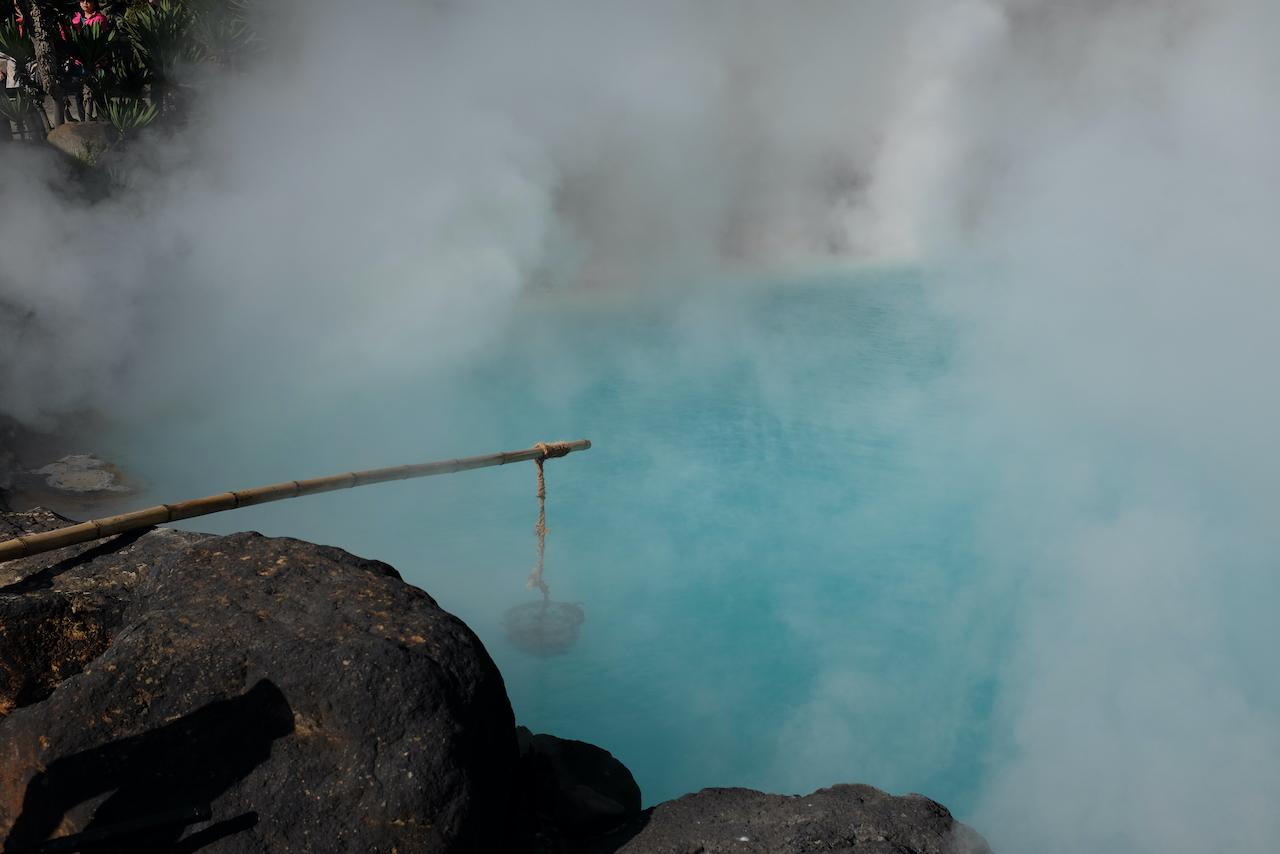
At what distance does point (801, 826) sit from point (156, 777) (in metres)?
1.63

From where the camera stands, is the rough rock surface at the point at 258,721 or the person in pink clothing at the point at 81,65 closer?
the rough rock surface at the point at 258,721

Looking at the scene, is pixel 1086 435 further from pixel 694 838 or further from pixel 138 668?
pixel 138 668

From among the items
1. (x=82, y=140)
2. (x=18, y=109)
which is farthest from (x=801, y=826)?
(x=18, y=109)

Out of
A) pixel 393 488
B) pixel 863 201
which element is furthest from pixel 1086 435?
pixel 863 201

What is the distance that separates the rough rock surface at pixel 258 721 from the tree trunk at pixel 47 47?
7990 millimetres

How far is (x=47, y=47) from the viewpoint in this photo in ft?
28.6

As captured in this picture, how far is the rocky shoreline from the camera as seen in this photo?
7.29ft

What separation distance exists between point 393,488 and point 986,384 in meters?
5.21

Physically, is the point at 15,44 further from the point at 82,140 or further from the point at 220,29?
the point at 220,29

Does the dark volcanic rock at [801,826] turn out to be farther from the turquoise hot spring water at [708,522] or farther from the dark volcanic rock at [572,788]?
the turquoise hot spring water at [708,522]

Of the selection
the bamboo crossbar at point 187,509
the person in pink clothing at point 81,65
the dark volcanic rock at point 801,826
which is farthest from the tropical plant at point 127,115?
the dark volcanic rock at point 801,826

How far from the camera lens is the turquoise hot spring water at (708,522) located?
4.62 metres

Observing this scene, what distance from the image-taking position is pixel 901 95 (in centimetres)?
1574

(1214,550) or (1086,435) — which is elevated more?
(1086,435)
